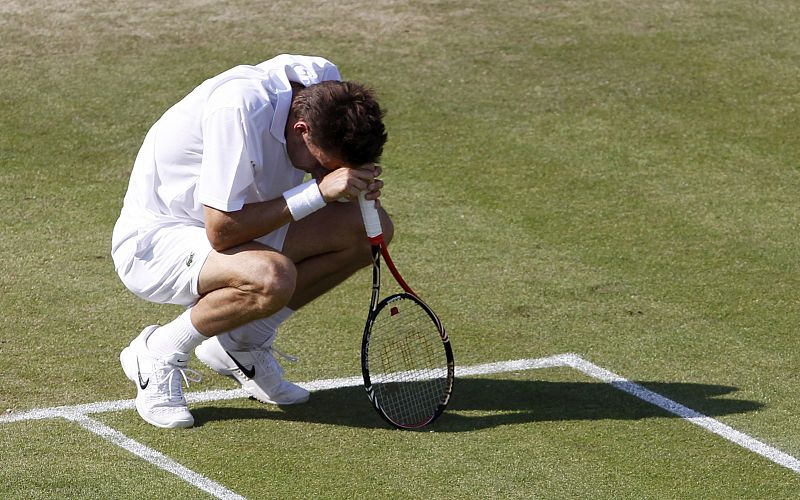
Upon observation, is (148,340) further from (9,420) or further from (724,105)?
(724,105)

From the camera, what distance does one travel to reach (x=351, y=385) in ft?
→ 19.7

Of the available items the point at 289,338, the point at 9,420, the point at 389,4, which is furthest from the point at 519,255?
the point at 389,4

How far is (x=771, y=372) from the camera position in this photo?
6.15 metres

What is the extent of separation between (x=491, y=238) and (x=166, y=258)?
9.19 feet

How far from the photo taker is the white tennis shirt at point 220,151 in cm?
518

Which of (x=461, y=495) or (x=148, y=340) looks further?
(x=148, y=340)

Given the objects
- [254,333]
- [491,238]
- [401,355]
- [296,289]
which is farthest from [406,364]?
[491,238]

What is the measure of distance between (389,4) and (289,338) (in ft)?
20.2

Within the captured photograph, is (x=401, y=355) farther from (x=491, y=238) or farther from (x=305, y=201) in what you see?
(x=491, y=238)

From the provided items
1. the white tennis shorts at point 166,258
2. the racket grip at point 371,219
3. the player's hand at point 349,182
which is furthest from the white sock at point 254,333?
the player's hand at point 349,182

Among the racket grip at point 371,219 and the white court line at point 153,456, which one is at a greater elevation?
the racket grip at point 371,219

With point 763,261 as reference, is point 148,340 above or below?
above

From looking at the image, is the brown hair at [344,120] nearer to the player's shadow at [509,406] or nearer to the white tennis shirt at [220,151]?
the white tennis shirt at [220,151]

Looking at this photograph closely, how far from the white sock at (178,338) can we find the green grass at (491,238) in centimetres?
34
